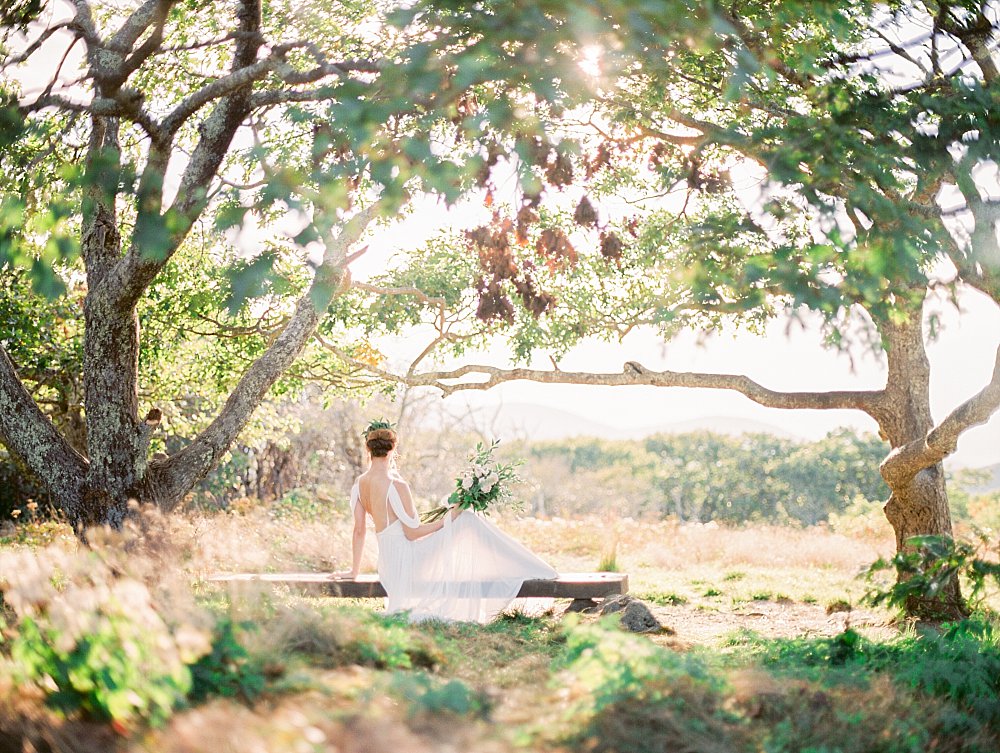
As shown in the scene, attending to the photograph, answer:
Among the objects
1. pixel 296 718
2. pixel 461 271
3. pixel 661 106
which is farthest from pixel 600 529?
pixel 296 718

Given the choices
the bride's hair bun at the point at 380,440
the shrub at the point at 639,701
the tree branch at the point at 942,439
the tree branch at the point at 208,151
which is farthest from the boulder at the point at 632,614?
the tree branch at the point at 208,151

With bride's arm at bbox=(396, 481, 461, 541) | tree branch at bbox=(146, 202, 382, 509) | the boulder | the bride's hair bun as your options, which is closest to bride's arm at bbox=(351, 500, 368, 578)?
bride's arm at bbox=(396, 481, 461, 541)

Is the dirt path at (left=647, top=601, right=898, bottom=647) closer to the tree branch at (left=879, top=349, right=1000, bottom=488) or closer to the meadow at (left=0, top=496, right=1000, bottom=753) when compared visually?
the meadow at (left=0, top=496, right=1000, bottom=753)

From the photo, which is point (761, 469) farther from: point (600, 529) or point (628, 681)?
point (628, 681)

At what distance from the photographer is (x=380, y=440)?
8055 millimetres

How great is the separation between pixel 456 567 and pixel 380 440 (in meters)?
1.30

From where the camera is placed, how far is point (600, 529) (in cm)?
1638

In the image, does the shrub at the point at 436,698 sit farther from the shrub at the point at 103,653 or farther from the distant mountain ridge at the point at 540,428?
the distant mountain ridge at the point at 540,428

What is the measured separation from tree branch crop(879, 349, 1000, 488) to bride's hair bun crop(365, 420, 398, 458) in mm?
4741

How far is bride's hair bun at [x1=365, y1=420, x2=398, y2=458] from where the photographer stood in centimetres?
804

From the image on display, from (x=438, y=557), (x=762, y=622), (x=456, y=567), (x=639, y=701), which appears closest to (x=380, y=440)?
(x=438, y=557)

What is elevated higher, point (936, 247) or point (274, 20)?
point (274, 20)

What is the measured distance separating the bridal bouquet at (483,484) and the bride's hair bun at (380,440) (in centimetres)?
68

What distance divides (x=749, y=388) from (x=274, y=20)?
251 inches
